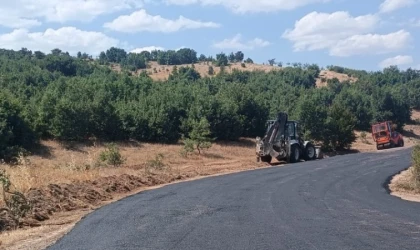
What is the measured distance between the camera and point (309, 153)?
40.8m

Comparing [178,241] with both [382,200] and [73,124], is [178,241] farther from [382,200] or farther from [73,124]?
[73,124]

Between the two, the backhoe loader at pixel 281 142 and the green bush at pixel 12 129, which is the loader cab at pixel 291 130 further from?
the green bush at pixel 12 129

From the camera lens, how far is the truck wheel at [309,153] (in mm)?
40481

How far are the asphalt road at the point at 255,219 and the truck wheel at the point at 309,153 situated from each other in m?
17.1

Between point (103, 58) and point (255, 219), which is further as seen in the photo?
point (103, 58)

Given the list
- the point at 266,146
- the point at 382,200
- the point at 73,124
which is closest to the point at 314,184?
the point at 382,200

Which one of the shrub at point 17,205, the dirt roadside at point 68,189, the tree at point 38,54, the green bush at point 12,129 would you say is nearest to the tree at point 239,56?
the tree at point 38,54

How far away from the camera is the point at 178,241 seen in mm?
11078

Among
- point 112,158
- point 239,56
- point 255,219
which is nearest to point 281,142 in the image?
point 112,158

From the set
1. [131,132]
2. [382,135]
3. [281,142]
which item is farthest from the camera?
[382,135]

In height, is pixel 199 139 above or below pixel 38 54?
below

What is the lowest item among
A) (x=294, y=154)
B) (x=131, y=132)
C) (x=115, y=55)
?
(x=294, y=154)

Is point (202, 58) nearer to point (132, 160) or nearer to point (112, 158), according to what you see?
point (132, 160)

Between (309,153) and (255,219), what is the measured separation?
91.4 ft
